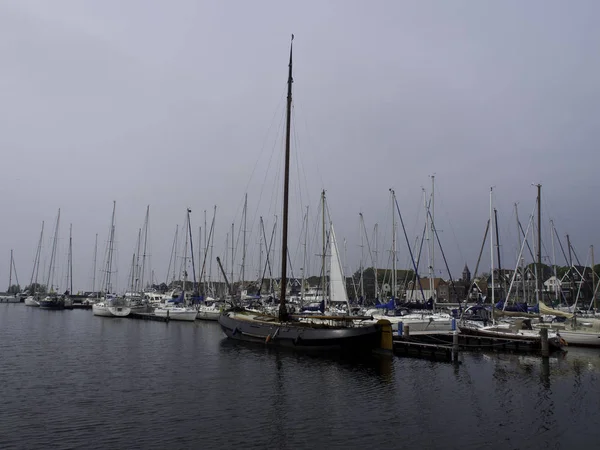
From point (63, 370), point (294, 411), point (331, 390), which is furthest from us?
point (63, 370)

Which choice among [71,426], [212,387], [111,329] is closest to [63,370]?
[212,387]

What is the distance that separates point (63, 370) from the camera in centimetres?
2872

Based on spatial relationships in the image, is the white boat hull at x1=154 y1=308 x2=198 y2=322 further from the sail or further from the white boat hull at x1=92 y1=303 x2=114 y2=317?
the sail

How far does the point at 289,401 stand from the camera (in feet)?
72.4

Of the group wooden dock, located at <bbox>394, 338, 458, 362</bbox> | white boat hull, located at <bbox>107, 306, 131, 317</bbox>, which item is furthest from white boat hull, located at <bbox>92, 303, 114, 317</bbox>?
wooden dock, located at <bbox>394, 338, 458, 362</bbox>

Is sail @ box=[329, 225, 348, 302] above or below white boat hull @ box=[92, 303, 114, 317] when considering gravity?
above

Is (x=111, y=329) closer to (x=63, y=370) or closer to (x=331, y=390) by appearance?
(x=63, y=370)

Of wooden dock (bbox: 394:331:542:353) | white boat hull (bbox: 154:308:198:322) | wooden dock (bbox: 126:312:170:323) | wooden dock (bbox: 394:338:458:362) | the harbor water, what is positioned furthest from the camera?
wooden dock (bbox: 126:312:170:323)

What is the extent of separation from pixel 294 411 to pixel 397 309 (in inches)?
1458

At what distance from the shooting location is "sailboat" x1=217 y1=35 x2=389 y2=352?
34375 mm

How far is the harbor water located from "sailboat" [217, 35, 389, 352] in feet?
4.38

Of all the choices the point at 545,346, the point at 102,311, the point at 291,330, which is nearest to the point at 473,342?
the point at 545,346

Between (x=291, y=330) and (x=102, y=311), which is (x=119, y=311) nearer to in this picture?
(x=102, y=311)

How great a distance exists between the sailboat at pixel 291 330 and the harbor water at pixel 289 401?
1.34 meters
